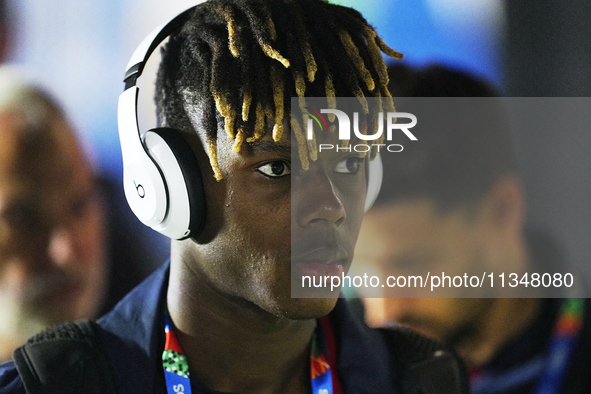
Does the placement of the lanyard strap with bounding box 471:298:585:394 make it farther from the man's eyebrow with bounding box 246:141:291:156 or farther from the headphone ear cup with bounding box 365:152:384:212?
the man's eyebrow with bounding box 246:141:291:156

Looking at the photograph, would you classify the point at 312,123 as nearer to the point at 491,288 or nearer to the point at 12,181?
the point at 12,181

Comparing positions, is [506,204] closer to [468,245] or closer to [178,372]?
[468,245]

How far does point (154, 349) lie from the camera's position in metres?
0.97

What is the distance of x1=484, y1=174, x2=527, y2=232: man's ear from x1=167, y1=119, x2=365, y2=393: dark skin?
616 millimetres

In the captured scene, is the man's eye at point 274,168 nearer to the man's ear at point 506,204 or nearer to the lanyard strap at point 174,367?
the lanyard strap at point 174,367

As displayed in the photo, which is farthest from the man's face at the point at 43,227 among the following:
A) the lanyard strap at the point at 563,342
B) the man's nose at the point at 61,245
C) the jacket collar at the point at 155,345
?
the lanyard strap at the point at 563,342

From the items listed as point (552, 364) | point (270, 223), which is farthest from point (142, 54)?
point (552, 364)

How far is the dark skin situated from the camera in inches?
36.0

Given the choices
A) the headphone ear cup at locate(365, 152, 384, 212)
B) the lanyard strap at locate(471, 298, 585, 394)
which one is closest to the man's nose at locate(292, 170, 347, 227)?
the headphone ear cup at locate(365, 152, 384, 212)

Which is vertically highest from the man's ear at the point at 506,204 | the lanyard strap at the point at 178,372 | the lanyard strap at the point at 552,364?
the man's ear at the point at 506,204

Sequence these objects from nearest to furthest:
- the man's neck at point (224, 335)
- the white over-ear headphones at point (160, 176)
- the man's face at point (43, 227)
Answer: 1. the white over-ear headphones at point (160, 176)
2. the man's neck at point (224, 335)
3. the man's face at point (43, 227)

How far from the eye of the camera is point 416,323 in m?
1.47

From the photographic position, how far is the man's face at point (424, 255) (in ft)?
4.82

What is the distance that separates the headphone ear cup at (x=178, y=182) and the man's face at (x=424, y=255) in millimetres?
670
